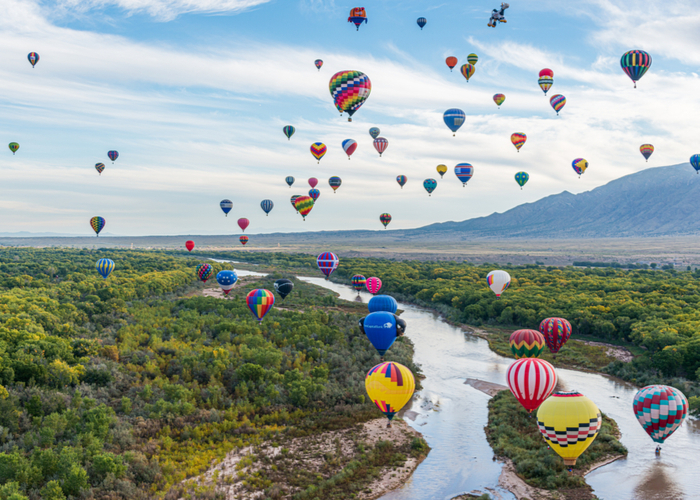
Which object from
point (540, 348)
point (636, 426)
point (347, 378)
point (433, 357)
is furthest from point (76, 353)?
point (636, 426)

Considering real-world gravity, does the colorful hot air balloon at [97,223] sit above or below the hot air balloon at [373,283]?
above

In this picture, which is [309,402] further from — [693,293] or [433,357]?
[693,293]

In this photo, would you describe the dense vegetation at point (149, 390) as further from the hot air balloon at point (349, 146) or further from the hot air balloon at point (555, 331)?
the hot air balloon at point (349, 146)

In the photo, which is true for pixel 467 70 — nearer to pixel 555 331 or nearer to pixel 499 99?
pixel 499 99

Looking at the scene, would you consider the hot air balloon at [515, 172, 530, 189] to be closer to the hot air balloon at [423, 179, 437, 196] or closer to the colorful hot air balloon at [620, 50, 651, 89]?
the hot air balloon at [423, 179, 437, 196]

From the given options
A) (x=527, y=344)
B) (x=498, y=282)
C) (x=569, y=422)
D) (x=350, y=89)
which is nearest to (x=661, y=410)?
(x=569, y=422)

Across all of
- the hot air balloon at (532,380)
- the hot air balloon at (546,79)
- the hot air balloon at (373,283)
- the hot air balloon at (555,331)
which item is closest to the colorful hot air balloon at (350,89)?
the hot air balloon at (555,331)
